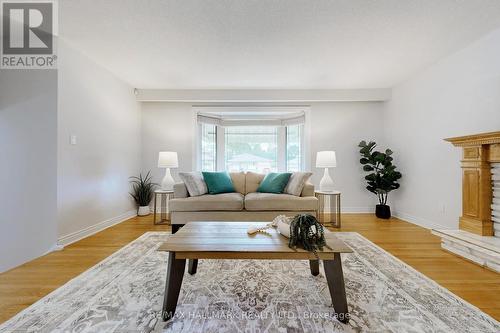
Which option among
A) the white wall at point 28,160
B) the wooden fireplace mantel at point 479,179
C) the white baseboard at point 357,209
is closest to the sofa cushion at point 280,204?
the white baseboard at point 357,209

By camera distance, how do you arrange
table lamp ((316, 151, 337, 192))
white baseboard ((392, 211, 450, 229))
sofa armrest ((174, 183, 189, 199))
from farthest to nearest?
table lamp ((316, 151, 337, 192)) < sofa armrest ((174, 183, 189, 199)) < white baseboard ((392, 211, 450, 229))

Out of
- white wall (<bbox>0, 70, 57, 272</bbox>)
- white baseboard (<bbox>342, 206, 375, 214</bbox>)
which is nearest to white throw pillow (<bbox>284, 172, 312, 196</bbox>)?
white baseboard (<bbox>342, 206, 375, 214</bbox>)

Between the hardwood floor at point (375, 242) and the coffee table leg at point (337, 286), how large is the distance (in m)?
0.99

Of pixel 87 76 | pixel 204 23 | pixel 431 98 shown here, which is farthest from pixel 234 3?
pixel 431 98

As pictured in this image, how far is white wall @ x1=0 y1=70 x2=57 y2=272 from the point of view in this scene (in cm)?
247

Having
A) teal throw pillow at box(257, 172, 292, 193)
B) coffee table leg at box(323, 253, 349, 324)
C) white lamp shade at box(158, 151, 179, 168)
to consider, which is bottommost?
coffee table leg at box(323, 253, 349, 324)

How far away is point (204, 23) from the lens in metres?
2.27

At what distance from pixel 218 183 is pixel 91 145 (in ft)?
6.06

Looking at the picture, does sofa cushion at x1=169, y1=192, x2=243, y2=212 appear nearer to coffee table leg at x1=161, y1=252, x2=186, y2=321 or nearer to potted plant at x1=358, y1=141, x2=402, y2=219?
coffee table leg at x1=161, y1=252, x2=186, y2=321

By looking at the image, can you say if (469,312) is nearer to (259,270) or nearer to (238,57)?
(259,270)

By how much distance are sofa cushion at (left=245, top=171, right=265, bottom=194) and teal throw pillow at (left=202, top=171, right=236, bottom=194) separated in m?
0.26

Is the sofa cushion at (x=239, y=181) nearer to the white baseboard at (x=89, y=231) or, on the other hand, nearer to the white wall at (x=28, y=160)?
the white baseboard at (x=89, y=231)

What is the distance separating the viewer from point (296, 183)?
3432 millimetres

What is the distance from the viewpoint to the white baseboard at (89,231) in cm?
Answer: 255
